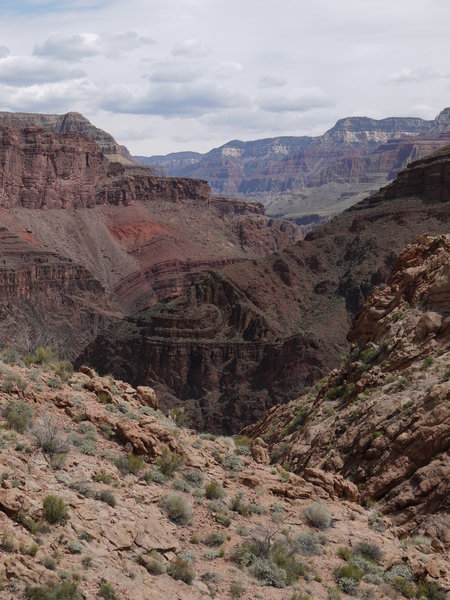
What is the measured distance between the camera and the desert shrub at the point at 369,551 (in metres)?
16.1

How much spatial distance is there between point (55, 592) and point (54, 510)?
6.66 feet

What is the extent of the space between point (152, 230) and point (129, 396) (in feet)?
560

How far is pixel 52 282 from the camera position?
143 m

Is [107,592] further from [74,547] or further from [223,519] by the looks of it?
[223,519]

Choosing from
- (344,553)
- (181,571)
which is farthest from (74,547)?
(344,553)

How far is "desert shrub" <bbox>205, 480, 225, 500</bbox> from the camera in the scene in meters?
16.8

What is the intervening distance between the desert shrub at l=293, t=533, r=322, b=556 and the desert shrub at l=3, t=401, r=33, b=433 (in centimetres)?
601

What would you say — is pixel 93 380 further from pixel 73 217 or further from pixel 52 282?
pixel 73 217

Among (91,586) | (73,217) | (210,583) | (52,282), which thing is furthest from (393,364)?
(73,217)

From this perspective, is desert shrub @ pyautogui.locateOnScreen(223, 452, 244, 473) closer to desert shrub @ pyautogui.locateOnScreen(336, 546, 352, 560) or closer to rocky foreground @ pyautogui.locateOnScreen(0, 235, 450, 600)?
rocky foreground @ pyautogui.locateOnScreen(0, 235, 450, 600)

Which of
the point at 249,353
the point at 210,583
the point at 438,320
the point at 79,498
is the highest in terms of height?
the point at 438,320

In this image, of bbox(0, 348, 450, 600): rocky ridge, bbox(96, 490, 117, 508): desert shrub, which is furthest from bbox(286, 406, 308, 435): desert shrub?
bbox(96, 490, 117, 508): desert shrub

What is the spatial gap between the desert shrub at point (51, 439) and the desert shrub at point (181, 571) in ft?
11.8

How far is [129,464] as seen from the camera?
1652cm
